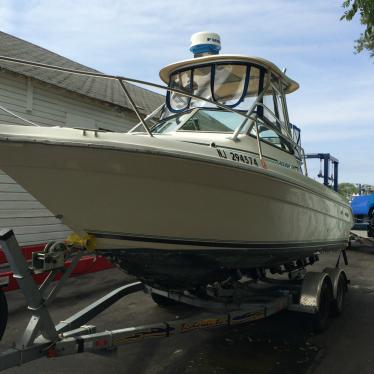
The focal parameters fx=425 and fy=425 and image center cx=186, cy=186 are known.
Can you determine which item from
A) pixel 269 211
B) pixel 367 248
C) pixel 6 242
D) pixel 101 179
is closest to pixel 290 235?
pixel 269 211

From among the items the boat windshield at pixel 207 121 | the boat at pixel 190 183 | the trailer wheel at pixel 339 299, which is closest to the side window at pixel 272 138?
the boat at pixel 190 183

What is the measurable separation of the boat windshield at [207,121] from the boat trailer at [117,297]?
1662 mm

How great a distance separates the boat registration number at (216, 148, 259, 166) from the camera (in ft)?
11.3

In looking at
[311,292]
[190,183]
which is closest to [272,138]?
[311,292]

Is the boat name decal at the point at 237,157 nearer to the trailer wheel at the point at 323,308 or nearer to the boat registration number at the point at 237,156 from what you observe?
the boat registration number at the point at 237,156

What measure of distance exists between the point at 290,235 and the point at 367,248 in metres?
7.91

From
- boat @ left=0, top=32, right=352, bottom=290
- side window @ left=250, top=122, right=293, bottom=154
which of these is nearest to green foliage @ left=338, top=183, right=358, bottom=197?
side window @ left=250, top=122, right=293, bottom=154

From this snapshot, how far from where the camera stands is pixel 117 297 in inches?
165

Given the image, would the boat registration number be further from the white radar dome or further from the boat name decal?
the white radar dome

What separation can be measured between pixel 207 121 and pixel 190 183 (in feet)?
4.28

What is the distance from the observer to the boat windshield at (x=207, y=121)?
4.25 m

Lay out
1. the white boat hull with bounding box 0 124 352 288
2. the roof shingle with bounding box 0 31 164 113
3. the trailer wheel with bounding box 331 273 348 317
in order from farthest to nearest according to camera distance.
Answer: the roof shingle with bounding box 0 31 164 113
the trailer wheel with bounding box 331 273 348 317
the white boat hull with bounding box 0 124 352 288

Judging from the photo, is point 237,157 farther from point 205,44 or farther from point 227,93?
point 205,44

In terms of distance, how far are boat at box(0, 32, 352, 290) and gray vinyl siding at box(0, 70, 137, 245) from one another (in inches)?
177
